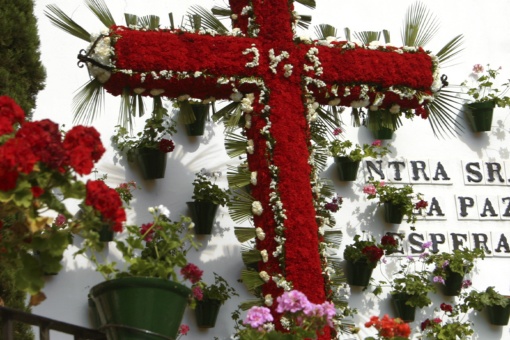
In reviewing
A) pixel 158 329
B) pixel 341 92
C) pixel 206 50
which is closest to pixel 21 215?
pixel 158 329

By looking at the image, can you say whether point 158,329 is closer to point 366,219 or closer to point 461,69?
point 366,219

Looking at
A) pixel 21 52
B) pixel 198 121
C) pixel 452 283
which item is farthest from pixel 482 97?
pixel 21 52

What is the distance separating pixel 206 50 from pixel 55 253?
242 centimetres

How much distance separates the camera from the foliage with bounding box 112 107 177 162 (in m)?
6.60

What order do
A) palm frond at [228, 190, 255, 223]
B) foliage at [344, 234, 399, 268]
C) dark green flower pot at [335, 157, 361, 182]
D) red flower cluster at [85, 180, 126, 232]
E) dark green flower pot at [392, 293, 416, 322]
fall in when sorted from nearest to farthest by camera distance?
1. red flower cluster at [85, 180, 126, 232]
2. palm frond at [228, 190, 255, 223]
3. foliage at [344, 234, 399, 268]
4. dark green flower pot at [392, 293, 416, 322]
5. dark green flower pot at [335, 157, 361, 182]

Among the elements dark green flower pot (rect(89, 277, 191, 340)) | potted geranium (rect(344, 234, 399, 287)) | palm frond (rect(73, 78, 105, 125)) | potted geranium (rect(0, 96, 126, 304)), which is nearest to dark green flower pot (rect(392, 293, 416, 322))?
potted geranium (rect(344, 234, 399, 287))

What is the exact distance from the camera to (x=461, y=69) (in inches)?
299

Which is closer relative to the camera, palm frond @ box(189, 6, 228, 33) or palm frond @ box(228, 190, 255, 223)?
palm frond @ box(228, 190, 255, 223)

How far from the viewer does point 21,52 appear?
5.89 m

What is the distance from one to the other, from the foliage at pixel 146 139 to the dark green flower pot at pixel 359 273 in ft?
4.59

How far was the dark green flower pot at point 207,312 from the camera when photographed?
6.37 meters

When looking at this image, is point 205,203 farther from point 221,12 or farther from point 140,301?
point 140,301

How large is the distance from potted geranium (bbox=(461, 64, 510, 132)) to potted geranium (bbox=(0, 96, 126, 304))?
4.31 meters

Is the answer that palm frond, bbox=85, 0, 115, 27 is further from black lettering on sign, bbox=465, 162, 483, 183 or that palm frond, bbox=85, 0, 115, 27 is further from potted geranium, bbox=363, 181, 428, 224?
black lettering on sign, bbox=465, 162, 483, 183
